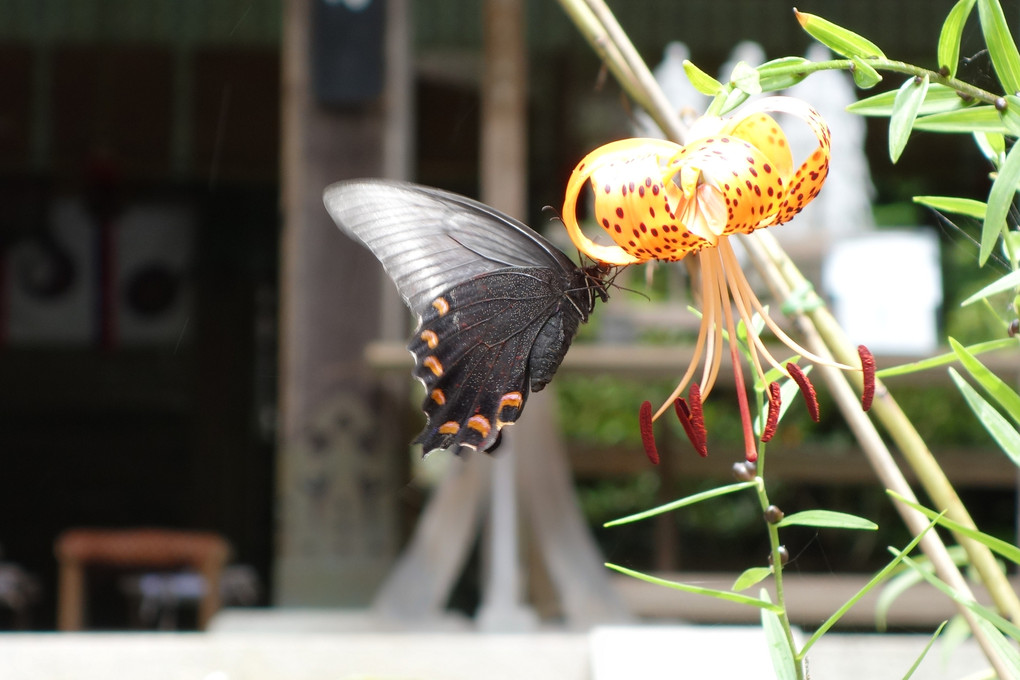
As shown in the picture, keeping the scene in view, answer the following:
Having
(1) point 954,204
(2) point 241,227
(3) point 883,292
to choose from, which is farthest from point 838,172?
(1) point 954,204

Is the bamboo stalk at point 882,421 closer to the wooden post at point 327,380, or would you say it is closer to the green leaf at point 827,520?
the green leaf at point 827,520

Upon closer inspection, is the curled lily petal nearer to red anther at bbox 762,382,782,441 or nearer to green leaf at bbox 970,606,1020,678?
red anther at bbox 762,382,782,441

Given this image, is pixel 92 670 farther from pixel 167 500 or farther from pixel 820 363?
pixel 167 500

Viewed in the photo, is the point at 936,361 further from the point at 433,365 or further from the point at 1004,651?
the point at 433,365

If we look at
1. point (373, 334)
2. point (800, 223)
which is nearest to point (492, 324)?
point (373, 334)

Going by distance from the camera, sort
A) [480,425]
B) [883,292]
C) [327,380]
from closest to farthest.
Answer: [480,425] < [327,380] < [883,292]

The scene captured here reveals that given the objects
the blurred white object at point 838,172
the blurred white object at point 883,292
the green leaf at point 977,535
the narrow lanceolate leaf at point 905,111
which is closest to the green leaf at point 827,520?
the green leaf at point 977,535
